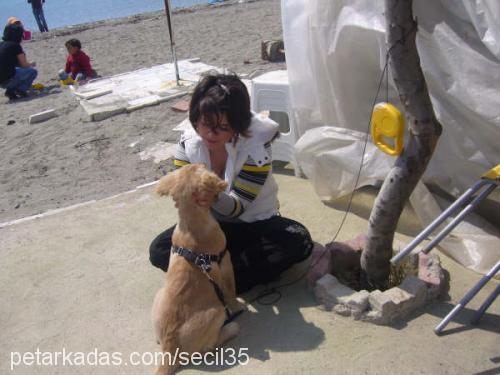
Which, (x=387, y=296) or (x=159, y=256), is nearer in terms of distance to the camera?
(x=387, y=296)

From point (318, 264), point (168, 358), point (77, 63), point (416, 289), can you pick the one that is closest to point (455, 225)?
point (416, 289)

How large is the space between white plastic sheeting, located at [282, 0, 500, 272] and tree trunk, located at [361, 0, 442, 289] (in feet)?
2.40

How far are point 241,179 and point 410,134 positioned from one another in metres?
0.97

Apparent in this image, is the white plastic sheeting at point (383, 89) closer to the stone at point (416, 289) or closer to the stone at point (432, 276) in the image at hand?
the stone at point (432, 276)

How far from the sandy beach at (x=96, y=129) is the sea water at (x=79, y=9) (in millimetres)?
14556

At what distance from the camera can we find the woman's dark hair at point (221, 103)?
2.83 metres

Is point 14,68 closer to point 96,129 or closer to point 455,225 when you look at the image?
point 96,129

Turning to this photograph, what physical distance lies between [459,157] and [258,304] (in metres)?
1.68

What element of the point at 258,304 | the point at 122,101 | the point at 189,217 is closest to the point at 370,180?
the point at 258,304

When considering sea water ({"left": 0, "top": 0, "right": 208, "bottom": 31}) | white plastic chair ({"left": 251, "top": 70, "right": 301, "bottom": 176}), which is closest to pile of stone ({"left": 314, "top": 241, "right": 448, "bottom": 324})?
white plastic chair ({"left": 251, "top": 70, "right": 301, "bottom": 176})

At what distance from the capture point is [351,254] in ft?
Result: 11.1

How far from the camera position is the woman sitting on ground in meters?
2.88

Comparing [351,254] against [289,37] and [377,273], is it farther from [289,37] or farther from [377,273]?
[289,37]

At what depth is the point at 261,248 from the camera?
3.17 metres
